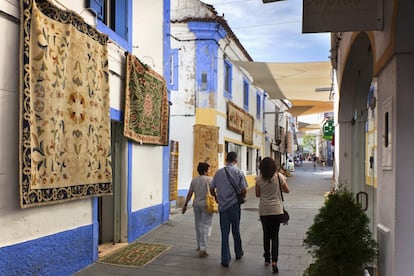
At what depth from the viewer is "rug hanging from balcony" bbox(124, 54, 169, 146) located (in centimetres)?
730

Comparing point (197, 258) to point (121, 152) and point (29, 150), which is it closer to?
point (121, 152)

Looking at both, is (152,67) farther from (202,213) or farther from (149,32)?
(202,213)

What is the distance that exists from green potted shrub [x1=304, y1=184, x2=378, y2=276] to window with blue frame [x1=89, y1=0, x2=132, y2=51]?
14.3 feet

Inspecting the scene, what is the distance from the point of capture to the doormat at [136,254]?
6.18 meters

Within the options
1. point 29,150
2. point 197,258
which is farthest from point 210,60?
point 29,150

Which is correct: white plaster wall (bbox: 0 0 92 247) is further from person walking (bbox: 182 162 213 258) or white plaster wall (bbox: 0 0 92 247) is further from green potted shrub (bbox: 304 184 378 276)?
green potted shrub (bbox: 304 184 378 276)

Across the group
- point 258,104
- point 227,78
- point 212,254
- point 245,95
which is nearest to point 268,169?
point 212,254

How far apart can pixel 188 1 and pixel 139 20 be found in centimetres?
662

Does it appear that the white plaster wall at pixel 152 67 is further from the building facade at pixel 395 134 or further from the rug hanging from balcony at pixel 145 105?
the building facade at pixel 395 134

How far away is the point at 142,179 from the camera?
819cm

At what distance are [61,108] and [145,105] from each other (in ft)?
9.57

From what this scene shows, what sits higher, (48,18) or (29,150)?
(48,18)

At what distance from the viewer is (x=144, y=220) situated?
816 cm

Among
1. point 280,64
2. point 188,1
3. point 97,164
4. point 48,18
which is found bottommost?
point 97,164
